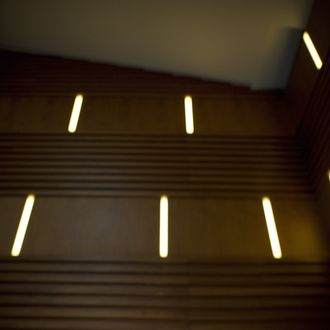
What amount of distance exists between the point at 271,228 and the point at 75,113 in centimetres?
229

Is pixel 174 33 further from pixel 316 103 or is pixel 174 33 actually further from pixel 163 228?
pixel 163 228

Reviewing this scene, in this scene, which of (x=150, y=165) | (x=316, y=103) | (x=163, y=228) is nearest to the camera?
(x=163, y=228)

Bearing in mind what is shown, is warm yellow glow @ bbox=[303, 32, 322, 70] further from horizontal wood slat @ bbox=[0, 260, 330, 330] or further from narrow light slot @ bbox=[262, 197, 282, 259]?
horizontal wood slat @ bbox=[0, 260, 330, 330]

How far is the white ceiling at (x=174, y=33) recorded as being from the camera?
409 centimetres

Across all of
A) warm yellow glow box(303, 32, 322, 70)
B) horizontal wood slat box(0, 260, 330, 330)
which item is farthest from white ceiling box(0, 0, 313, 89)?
horizontal wood slat box(0, 260, 330, 330)

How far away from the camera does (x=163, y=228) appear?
136 inches

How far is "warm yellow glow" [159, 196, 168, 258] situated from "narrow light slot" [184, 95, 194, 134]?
0.89 meters

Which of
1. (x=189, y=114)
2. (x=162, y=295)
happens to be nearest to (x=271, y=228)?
(x=162, y=295)

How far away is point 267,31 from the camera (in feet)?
13.6

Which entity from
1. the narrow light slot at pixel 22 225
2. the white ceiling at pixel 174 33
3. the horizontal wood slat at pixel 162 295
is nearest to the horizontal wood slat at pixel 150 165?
the narrow light slot at pixel 22 225

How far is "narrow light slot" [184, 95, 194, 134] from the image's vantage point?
4.21 m

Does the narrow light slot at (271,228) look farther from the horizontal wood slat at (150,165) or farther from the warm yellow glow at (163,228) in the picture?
the warm yellow glow at (163,228)

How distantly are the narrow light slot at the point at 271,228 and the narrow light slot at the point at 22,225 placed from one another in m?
2.04

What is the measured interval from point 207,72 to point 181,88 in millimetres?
347
